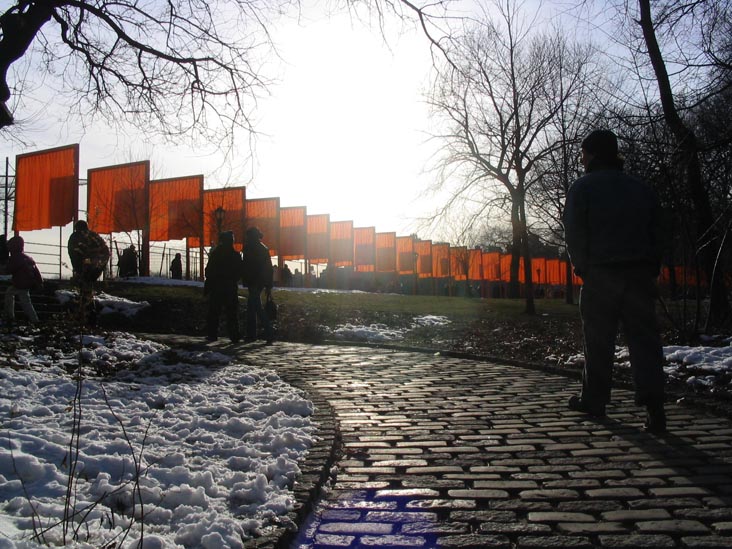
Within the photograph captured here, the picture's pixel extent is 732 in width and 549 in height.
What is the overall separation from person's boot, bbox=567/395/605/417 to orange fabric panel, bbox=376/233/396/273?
39.9 m

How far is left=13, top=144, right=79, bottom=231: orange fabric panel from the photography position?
25672 millimetres

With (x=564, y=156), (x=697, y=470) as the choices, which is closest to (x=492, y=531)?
(x=697, y=470)

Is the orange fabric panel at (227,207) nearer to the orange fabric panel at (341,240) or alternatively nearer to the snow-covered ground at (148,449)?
the orange fabric panel at (341,240)

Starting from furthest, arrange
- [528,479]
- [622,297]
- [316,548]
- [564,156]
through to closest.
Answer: [564,156] < [622,297] < [528,479] < [316,548]

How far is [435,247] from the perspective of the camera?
49250mm

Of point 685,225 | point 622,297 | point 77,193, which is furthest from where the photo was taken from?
point 77,193

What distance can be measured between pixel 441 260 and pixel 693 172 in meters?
39.8

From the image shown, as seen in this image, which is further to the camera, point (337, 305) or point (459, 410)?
point (337, 305)

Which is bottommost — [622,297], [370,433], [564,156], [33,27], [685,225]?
[370,433]

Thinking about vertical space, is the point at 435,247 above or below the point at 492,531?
above

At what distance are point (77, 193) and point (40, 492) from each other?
2510 cm

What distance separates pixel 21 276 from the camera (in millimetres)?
10250

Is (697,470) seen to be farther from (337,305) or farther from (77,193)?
(77,193)

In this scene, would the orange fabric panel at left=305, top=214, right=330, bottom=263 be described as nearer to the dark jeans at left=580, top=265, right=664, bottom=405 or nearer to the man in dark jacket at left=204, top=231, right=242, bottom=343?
the man in dark jacket at left=204, top=231, right=242, bottom=343
